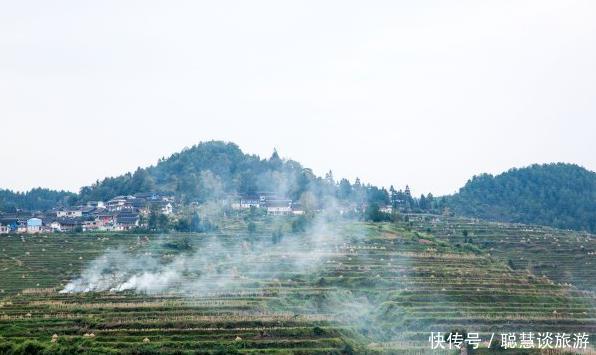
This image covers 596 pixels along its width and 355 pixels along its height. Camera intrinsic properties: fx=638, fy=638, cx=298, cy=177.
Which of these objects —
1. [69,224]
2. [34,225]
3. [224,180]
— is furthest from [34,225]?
[224,180]

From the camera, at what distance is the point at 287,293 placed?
1754 inches

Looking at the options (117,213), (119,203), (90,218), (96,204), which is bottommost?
(90,218)

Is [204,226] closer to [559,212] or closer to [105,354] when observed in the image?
[105,354]

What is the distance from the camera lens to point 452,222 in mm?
88750

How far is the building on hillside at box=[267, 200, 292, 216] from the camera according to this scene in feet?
298

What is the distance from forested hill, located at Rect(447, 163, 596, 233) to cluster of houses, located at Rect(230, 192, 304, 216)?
117 feet

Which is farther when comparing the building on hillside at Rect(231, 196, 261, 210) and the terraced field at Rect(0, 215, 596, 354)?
the building on hillside at Rect(231, 196, 261, 210)

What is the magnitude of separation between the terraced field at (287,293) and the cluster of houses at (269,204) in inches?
754

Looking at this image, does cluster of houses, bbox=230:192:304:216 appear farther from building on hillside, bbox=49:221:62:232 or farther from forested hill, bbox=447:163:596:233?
forested hill, bbox=447:163:596:233

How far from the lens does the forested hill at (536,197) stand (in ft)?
376

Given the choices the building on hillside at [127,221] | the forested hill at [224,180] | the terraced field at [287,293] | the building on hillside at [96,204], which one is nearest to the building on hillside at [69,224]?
the building on hillside at [127,221]

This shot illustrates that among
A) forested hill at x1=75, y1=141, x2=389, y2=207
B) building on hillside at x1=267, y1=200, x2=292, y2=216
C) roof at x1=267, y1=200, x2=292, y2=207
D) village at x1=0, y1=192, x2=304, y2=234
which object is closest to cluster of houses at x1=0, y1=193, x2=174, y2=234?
village at x1=0, y1=192, x2=304, y2=234

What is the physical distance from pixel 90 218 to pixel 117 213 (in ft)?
11.6

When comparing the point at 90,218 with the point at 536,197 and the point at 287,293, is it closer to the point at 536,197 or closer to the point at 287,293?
the point at 287,293
